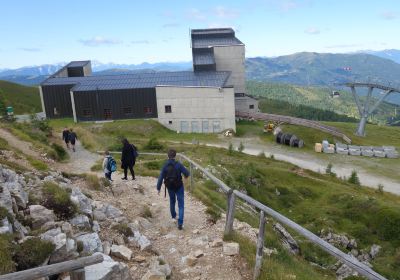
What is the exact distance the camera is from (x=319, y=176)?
35.1 m

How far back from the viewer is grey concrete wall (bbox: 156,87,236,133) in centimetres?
5350

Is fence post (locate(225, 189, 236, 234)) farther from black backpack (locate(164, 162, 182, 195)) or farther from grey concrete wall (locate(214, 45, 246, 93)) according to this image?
grey concrete wall (locate(214, 45, 246, 93))

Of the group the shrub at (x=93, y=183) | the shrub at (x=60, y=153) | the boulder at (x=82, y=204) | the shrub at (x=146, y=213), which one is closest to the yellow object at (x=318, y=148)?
the shrub at (x=60, y=153)

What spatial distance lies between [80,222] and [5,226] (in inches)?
94.7

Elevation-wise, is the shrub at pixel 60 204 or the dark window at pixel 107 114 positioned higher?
the shrub at pixel 60 204

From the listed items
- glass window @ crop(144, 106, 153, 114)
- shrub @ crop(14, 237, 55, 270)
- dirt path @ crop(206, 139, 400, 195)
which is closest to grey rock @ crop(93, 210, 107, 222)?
shrub @ crop(14, 237, 55, 270)

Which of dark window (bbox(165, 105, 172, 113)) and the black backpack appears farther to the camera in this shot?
dark window (bbox(165, 105, 172, 113))

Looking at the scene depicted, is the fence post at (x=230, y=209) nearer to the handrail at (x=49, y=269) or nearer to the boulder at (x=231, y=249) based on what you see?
the boulder at (x=231, y=249)

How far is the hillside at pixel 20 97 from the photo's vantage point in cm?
9969

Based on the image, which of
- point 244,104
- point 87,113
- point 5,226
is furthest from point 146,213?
point 244,104

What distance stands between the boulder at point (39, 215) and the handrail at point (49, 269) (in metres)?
4.06

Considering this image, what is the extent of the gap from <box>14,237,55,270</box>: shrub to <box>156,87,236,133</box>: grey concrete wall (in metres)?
47.6

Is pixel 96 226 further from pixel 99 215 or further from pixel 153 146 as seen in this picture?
pixel 153 146

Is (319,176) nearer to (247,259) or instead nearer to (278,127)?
(278,127)
